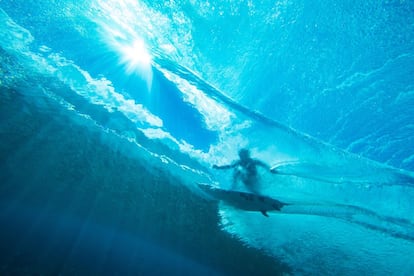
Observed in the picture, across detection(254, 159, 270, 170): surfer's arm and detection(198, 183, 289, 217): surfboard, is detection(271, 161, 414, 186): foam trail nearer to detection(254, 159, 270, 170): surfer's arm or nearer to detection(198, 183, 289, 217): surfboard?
detection(254, 159, 270, 170): surfer's arm

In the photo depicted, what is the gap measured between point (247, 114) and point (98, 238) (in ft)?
139

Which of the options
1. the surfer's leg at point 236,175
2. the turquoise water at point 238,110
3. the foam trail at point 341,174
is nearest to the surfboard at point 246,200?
the turquoise water at point 238,110

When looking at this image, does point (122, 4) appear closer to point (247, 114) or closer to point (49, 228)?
point (247, 114)

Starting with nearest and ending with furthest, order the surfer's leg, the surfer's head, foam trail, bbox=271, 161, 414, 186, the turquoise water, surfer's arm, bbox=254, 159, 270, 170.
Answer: the turquoise water < foam trail, bbox=271, 161, 414, 186 < the surfer's head < surfer's arm, bbox=254, 159, 270, 170 < the surfer's leg

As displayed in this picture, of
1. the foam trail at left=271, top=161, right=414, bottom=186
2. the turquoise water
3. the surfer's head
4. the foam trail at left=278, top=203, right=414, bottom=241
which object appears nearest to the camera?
the turquoise water

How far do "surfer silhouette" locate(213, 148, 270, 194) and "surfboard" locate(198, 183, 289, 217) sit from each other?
762 millimetres

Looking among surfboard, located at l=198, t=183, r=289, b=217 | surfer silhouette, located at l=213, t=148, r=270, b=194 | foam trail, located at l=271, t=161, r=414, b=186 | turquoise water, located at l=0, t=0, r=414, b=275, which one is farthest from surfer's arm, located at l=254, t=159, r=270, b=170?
surfboard, located at l=198, t=183, r=289, b=217

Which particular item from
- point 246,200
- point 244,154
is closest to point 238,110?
point 244,154

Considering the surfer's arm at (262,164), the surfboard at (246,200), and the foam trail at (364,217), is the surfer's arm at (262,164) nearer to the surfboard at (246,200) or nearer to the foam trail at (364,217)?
the surfboard at (246,200)

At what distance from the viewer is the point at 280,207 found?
37.0 ft

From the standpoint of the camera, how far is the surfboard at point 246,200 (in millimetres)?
10873

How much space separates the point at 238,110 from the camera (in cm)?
744

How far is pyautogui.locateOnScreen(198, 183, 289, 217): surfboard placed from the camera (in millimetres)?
10873

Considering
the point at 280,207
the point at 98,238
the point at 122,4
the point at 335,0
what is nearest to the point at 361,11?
the point at 335,0
